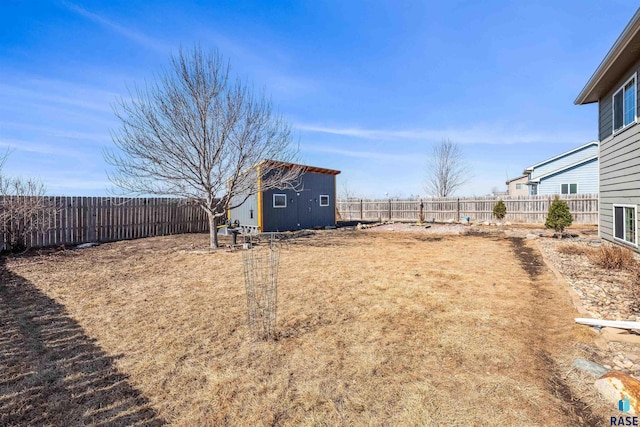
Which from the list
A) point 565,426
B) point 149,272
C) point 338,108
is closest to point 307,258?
point 149,272

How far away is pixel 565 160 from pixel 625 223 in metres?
19.8

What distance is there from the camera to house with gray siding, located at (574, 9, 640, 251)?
660cm

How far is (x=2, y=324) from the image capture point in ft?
12.3

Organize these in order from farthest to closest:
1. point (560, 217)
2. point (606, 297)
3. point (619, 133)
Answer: point (560, 217)
point (619, 133)
point (606, 297)

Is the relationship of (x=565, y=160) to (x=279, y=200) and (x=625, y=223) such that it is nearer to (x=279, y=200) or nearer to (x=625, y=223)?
(x=625, y=223)

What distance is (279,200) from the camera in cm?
1476

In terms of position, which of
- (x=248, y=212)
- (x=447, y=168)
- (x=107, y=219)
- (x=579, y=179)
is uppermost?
(x=447, y=168)

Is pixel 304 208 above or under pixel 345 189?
under

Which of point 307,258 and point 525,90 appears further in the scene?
point 525,90

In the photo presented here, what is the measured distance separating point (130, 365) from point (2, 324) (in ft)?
8.00

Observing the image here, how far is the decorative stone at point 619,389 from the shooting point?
6.88ft

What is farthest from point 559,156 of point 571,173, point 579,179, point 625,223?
point 625,223

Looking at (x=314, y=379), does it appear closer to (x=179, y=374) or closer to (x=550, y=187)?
(x=179, y=374)

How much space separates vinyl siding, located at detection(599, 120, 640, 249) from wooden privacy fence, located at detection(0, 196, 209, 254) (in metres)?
15.5
